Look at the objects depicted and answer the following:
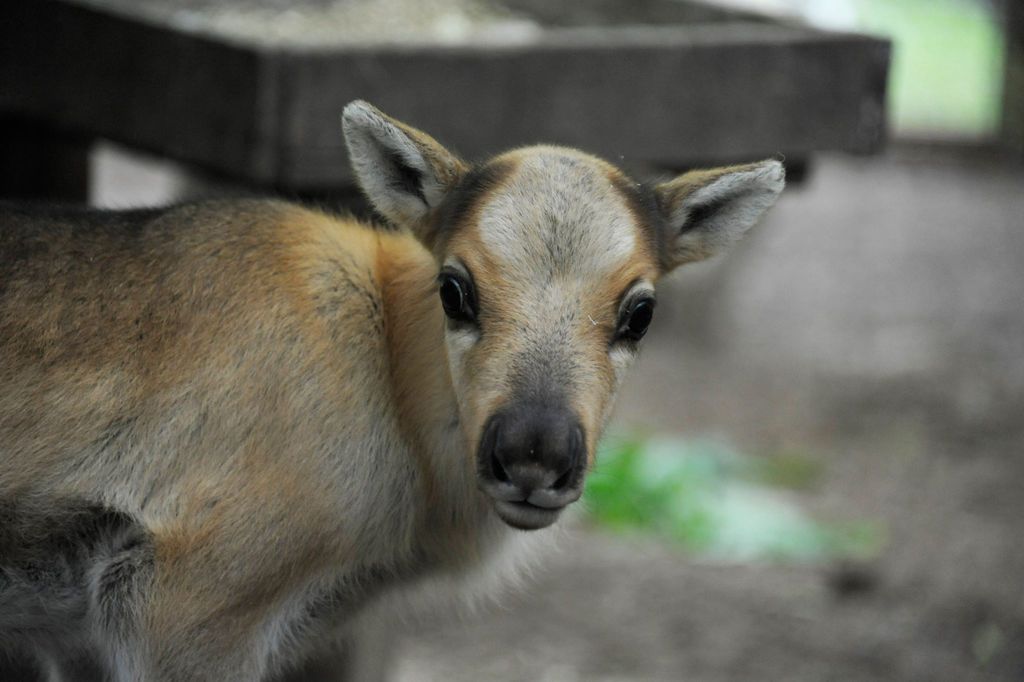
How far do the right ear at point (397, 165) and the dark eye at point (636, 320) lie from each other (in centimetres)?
105

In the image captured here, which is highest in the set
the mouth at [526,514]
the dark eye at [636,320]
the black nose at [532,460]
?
the dark eye at [636,320]

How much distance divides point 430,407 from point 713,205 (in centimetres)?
160

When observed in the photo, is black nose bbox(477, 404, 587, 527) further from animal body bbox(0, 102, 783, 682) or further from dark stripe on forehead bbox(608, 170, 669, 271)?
dark stripe on forehead bbox(608, 170, 669, 271)

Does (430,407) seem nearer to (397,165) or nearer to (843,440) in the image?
(397,165)

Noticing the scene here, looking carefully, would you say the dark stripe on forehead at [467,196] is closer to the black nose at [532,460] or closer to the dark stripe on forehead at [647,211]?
the dark stripe on forehead at [647,211]

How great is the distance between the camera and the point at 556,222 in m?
5.74

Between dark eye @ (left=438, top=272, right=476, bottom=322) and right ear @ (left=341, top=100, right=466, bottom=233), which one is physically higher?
right ear @ (left=341, top=100, right=466, bottom=233)

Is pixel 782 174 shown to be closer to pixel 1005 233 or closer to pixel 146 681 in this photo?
pixel 146 681

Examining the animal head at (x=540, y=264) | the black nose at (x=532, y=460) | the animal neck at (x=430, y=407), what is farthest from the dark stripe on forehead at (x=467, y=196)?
the black nose at (x=532, y=460)

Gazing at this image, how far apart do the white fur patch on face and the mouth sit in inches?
37.7

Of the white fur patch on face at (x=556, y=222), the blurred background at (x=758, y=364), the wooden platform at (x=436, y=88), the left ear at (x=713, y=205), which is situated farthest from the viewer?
the blurred background at (x=758, y=364)

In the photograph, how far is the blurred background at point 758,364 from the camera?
855 cm

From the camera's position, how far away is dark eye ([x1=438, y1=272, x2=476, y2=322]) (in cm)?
575

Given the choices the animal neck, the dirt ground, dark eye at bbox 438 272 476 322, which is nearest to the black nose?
dark eye at bbox 438 272 476 322
